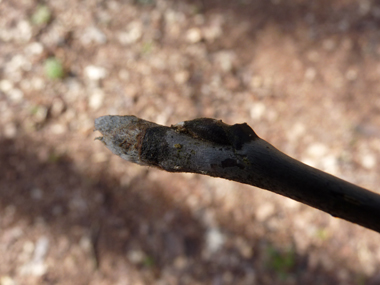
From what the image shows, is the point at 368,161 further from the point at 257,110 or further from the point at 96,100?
the point at 96,100

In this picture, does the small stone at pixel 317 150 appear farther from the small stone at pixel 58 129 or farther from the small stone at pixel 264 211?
the small stone at pixel 58 129

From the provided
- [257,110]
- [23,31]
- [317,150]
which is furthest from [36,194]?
[317,150]

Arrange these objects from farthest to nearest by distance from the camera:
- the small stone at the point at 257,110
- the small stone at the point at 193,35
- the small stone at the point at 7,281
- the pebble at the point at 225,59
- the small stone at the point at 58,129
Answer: the small stone at the point at 193,35
the pebble at the point at 225,59
the small stone at the point at 257,110
the small stone at the point at 58,129
the small stone at the point at 7,281

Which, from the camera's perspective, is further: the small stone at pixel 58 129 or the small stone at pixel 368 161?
the small stone at pixel 58 129

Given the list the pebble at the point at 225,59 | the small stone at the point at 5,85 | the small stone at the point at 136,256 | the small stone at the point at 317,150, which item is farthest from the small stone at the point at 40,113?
the small stone at the point at 317,150

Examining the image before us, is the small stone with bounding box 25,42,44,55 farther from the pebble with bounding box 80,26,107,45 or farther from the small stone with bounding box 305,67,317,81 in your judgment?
the small stone with bounding box 305,67,317,81

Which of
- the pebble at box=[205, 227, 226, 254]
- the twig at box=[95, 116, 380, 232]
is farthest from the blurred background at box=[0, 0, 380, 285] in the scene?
the twig at box=[95, 116, 380, 232]
